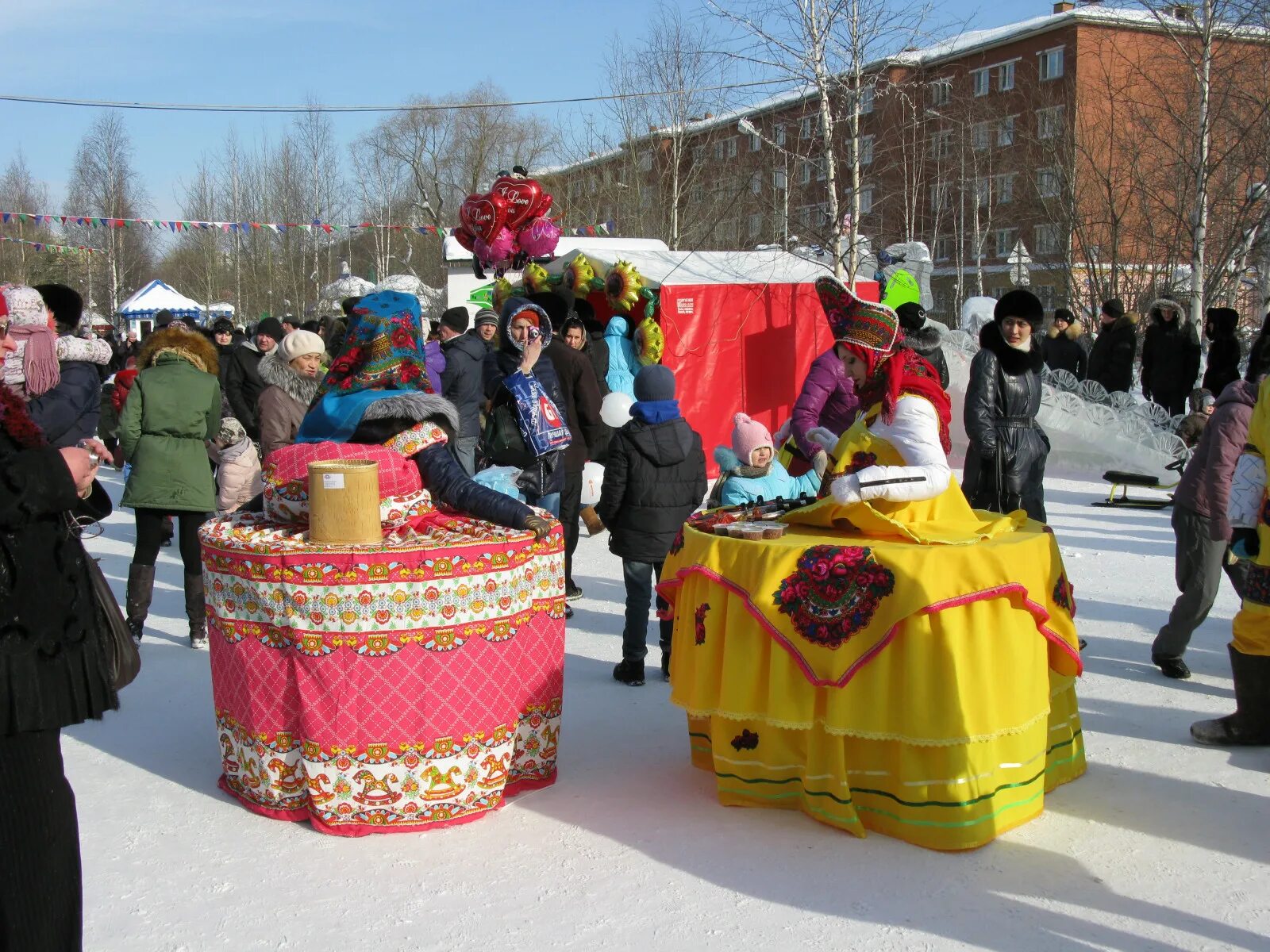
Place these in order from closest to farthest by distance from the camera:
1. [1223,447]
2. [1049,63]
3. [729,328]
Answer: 1. [1223,447]
2. [729,328]
3. [1049,63]

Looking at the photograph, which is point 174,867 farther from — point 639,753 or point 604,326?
point 604,326

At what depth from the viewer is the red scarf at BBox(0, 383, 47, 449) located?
2.65m

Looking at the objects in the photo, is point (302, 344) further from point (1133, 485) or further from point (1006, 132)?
point (1006, 132)

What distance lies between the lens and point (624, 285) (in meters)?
11.9

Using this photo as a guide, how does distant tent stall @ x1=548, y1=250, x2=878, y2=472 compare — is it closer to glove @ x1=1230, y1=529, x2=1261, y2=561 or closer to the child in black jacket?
the child in black jacket

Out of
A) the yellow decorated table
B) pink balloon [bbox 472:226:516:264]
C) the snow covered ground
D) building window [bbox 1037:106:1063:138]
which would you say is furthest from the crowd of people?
building window [bbox 1037:106:1063:138]

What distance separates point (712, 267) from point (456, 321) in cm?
367

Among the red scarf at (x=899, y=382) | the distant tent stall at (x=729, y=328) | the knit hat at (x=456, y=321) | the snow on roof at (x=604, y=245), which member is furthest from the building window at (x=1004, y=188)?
the red scarf at (x=899, y=382)

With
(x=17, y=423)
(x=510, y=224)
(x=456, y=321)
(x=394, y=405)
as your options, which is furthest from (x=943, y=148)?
(x=17, y=423)

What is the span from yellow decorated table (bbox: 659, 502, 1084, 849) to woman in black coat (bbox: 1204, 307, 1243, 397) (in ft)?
29.5

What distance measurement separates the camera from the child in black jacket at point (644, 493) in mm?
5688

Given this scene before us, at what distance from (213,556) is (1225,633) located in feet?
18.1

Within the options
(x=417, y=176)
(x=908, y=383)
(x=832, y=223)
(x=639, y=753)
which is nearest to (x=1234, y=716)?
(x=908, y=383)

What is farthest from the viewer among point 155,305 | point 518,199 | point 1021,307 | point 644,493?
point 155,305
